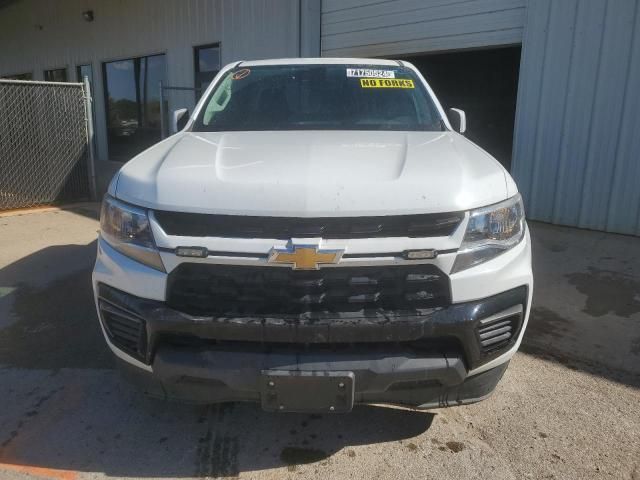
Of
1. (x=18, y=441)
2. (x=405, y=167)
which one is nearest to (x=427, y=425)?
(x=405, y=167)

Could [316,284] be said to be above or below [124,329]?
above

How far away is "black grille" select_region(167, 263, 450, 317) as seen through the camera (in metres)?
2.05

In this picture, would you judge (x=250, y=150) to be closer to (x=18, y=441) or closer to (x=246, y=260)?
(x=246, y=260)

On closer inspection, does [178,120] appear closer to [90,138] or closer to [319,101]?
[319,101]

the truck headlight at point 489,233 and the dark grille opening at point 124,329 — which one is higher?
the truck headlight at point 489,233

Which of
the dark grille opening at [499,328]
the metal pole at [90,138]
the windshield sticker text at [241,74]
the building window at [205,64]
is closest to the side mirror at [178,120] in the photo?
the windshield sticker text at [241,74]

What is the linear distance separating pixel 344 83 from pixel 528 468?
2598 millimetres

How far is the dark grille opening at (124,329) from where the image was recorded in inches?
83.7

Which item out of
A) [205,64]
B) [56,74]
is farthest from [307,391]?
[56,74]

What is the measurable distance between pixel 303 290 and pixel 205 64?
11.0 metres

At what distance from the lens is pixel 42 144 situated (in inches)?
317

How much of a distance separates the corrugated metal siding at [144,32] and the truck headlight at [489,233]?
27.0 feet

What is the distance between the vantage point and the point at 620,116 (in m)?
6.04

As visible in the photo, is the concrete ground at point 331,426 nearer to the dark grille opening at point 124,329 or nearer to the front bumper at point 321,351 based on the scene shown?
the front bumper at point 321,351
